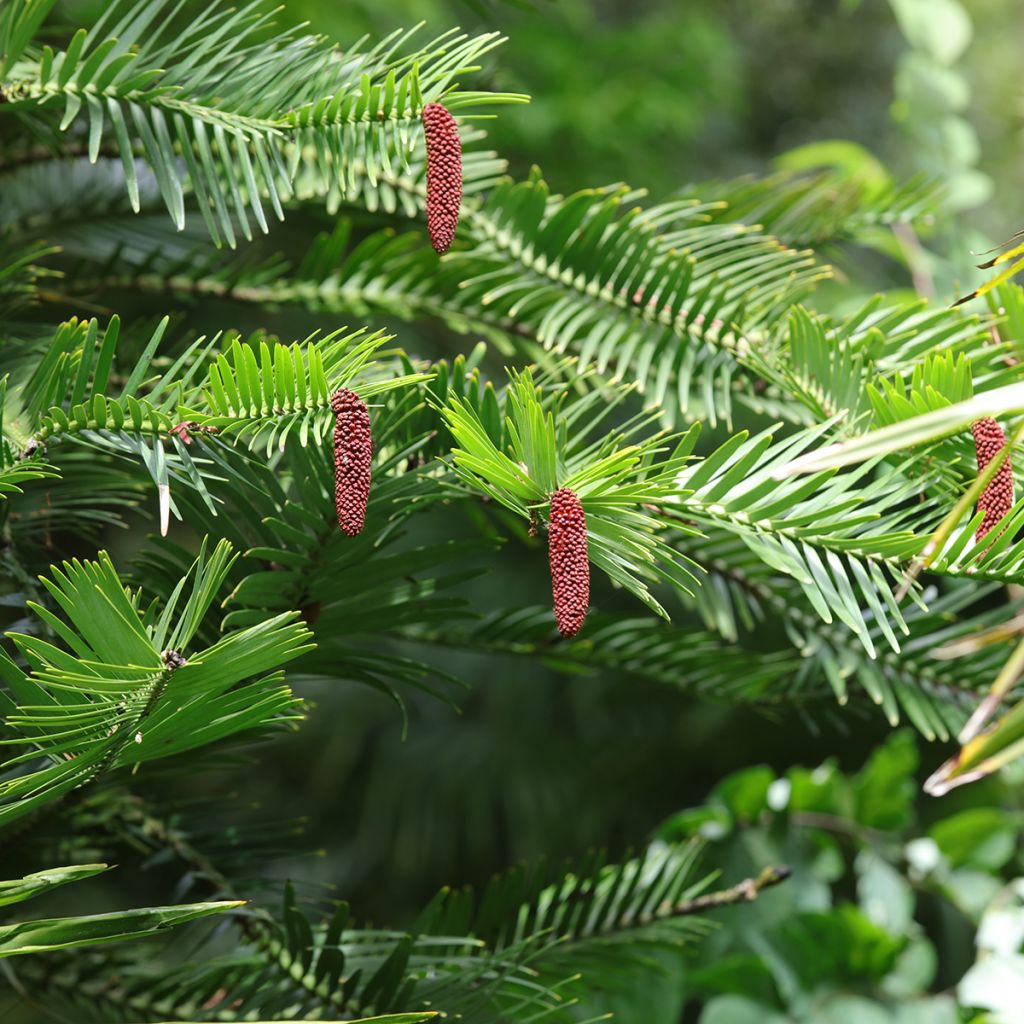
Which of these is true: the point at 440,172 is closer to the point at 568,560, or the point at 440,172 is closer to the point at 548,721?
the point at 568,560

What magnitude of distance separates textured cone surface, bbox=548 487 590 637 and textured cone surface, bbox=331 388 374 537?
5 centimetres

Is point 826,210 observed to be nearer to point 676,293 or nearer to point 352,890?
point 676,293

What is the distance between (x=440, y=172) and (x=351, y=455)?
0.10 m

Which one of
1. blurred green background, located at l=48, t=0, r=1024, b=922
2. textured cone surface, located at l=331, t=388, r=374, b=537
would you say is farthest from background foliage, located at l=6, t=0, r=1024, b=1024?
blurred green background, located at l=48, t=0, r=1024, b=922

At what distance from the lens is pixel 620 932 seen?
0.40 meters

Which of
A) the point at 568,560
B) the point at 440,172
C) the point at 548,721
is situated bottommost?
the point at 548,721

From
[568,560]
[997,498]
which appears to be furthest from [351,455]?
[997,498]

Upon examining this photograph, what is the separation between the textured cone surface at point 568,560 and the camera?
0.26m

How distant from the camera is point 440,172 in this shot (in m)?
0.32

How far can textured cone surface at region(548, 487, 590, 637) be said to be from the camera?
0.26 metres

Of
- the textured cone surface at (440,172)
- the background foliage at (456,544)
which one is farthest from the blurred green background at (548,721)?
the textured cone surface at (440,172)

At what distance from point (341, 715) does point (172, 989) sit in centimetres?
105

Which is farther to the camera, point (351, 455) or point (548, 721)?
point (548, 721)

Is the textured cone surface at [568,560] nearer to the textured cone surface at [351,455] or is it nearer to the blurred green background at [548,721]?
the textured cone surface at [351,455]
